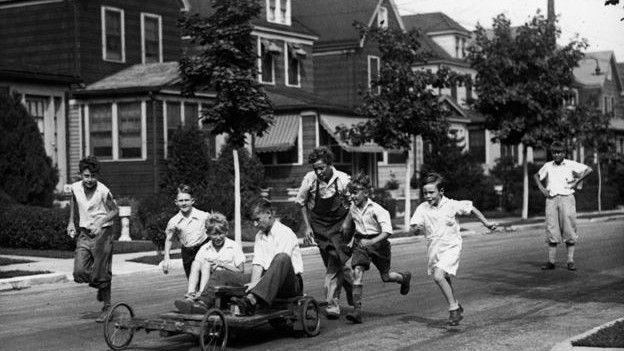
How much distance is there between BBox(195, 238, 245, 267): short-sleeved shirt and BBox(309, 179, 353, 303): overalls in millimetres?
1272

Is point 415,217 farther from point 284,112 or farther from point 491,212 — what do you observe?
point 491,212

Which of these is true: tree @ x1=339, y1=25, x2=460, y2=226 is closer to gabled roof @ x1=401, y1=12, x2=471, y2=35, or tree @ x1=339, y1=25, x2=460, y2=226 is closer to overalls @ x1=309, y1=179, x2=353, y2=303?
overalls @ x1=309, y1=179, x2=353, y2=303

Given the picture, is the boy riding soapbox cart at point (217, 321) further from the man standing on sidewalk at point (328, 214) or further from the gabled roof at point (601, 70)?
the gabled roof at point (601, 70)

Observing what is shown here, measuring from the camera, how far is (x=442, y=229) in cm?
1077

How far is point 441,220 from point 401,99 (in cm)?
1988

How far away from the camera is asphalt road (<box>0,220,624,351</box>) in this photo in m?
9.91

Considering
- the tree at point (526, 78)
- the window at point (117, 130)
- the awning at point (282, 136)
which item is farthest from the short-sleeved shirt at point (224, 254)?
the awning at point (282, 136)

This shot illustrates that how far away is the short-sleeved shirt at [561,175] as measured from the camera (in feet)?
53.9

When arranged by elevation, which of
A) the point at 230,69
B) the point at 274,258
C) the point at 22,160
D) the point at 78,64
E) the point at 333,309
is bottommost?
the point at 333,309

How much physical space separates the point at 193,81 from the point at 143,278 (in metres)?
7.00

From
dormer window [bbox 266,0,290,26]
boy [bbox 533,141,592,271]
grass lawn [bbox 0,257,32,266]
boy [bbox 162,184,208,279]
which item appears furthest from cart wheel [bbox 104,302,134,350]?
dormer window [bbox 266,0,290,26]

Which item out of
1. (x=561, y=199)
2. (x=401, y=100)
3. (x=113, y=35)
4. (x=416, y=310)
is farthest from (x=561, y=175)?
(x=113, y=35)

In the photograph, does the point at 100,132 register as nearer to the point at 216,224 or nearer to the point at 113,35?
the point at 113,35

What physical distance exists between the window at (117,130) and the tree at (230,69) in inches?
389
